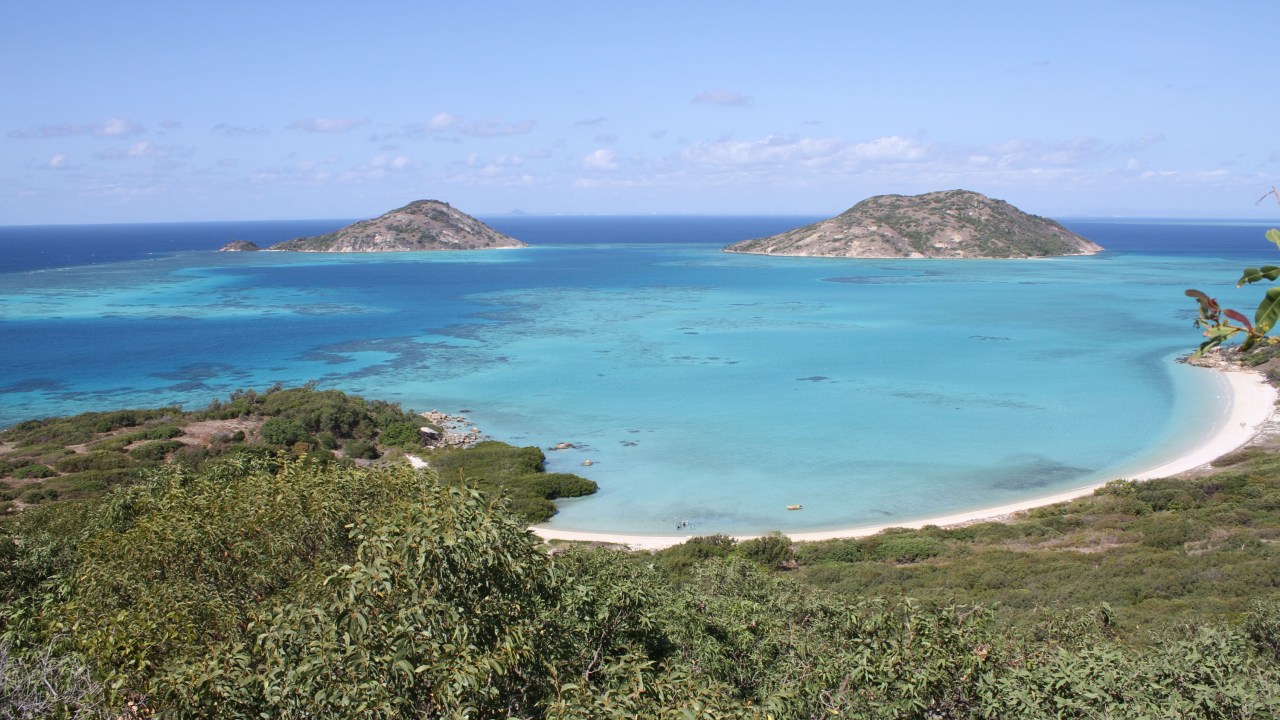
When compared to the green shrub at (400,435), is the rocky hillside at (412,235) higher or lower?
higher

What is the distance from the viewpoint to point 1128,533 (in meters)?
24.2

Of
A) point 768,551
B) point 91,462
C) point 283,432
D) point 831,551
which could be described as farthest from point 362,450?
point 831,551

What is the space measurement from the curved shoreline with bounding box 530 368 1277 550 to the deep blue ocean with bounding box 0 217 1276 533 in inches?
33.8

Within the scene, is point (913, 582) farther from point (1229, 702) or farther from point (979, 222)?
point (979, 222)

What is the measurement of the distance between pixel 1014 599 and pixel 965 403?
28899mm

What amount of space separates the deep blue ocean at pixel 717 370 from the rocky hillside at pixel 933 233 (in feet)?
121

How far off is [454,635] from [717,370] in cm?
4768

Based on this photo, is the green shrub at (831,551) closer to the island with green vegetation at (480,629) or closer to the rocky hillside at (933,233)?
the island with green vegetation at (480,629)

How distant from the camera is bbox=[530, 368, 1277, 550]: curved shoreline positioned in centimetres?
2705

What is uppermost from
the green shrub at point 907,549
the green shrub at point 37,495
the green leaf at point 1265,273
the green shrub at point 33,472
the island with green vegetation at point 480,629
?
the green leaf at point 1265,273

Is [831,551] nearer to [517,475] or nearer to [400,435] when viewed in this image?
[517,475]

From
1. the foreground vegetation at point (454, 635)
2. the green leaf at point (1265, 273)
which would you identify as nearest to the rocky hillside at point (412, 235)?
the foreground vegetation at point (454, 635)

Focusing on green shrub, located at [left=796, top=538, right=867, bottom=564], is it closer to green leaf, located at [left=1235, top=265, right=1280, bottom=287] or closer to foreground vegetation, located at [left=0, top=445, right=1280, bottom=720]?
foreground vegetation, located at [left=0, top=445, right=1280, bottom=720]

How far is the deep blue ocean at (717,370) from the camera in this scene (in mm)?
33531
